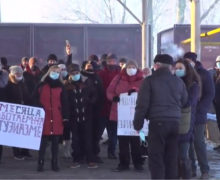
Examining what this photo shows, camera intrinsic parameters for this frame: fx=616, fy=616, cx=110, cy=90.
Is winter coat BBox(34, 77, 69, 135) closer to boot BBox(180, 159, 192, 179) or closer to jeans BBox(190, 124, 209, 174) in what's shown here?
jeans BBox(190, 124, 209, 174)

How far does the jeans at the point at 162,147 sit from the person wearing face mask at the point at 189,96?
0.70 metres

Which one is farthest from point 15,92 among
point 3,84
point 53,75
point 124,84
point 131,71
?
point 131,71

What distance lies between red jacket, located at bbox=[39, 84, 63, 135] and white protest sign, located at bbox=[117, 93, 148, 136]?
102 centimetres

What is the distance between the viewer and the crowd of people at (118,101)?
8008 mm

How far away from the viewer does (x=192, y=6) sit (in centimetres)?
1202

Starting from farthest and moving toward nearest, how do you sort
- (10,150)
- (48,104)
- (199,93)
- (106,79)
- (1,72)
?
(10,150), (106,79), (1,72), (48,104), (199,93)

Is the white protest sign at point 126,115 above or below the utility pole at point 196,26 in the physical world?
below

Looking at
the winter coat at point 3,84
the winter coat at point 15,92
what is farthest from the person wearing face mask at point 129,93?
the winter coat at point 3,84

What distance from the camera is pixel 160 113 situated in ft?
26.1

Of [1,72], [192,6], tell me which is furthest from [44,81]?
[192,6]

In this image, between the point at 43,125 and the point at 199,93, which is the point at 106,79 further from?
the point at 199,93

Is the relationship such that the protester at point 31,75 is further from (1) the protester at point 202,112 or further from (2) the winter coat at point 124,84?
(1) the protester at point 202,112

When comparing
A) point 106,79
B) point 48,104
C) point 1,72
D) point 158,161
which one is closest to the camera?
point 158,161

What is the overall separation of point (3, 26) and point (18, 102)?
6138 millimetres
